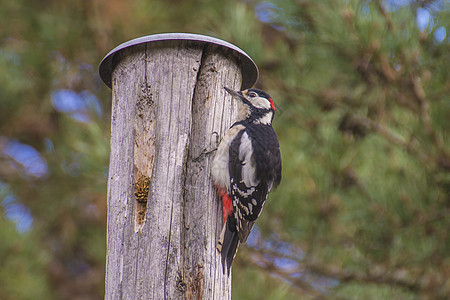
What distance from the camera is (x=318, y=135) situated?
3.20 meters

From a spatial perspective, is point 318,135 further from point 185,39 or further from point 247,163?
point 185,39

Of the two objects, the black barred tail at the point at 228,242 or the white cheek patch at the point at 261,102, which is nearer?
the black barred tail at the point at 228,242

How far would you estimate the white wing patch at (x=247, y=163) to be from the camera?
7.64 ft

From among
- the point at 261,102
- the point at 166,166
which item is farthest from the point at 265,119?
the point at 166,166

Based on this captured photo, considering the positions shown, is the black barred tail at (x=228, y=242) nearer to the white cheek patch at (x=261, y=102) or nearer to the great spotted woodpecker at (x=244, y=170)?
the great spotted woodpecker at (x=244, y=170)

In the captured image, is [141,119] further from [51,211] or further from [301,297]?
[51,211]

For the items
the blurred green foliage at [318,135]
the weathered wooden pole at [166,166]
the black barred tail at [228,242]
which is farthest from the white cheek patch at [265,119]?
the black barred tail at [228,242]

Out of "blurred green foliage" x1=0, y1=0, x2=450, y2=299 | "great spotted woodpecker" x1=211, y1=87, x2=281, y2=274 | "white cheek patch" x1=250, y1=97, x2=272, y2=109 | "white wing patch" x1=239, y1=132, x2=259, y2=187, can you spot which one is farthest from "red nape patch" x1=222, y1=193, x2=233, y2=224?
"blurred green foliage" x1=0, y1=0, x2=450, y2=299

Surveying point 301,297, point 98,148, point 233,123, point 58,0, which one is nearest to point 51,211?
point 98,148

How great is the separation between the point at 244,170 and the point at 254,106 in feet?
1.31

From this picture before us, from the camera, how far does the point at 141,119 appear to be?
212 cm

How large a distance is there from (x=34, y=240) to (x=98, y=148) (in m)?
1.22

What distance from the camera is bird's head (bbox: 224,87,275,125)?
2.50m

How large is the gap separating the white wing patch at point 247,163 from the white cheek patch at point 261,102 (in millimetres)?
280
